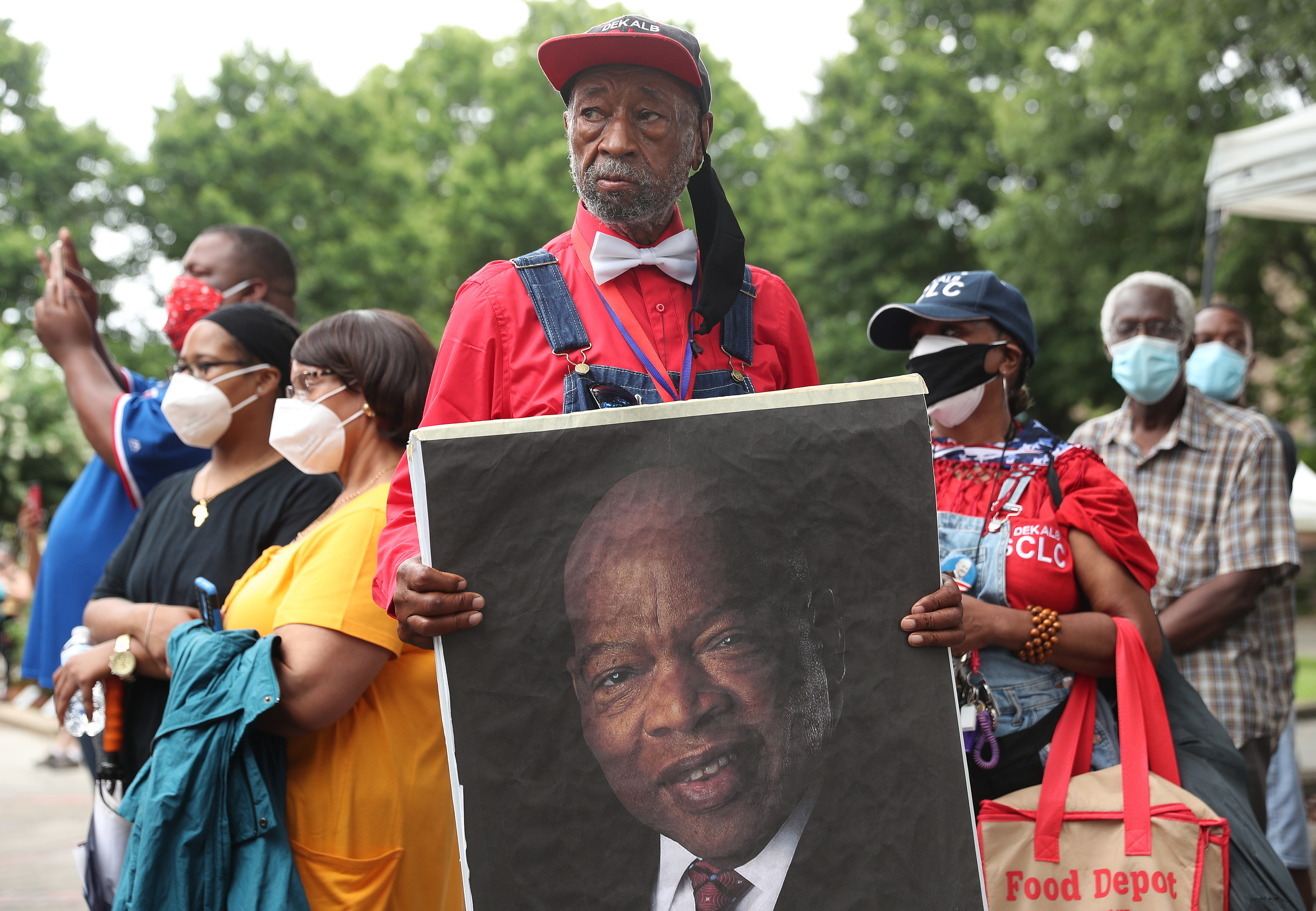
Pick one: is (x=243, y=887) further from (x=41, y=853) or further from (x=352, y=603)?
(x=41, y=853)

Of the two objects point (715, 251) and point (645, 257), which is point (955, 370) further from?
point (645, 257)

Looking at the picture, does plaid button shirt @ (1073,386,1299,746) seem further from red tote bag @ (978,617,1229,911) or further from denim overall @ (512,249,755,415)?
denim overall @ (512,249,755,415)

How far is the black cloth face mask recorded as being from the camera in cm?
304

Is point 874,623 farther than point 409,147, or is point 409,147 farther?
point 409,147

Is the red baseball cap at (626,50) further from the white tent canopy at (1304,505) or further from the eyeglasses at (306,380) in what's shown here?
the white tent canopy at (1304,505)

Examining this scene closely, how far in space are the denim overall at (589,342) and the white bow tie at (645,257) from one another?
9cm

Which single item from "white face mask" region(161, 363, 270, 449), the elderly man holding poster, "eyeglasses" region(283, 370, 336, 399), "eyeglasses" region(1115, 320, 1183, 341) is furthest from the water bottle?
"eyeglasses" region(1115, 320, 1183, 341)

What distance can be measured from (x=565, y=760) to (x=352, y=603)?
1088 millimetres

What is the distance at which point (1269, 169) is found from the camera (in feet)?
21.6

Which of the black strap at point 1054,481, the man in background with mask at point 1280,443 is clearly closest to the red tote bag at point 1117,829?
the black strap at point 1054,481

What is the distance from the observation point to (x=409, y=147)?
94.6 feet

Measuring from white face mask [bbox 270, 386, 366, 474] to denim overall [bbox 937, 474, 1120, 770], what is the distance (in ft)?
5.51

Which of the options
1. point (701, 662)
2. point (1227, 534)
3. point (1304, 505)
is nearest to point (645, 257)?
point (701, 662)

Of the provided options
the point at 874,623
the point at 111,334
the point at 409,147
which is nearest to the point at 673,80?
the point at 874,623
